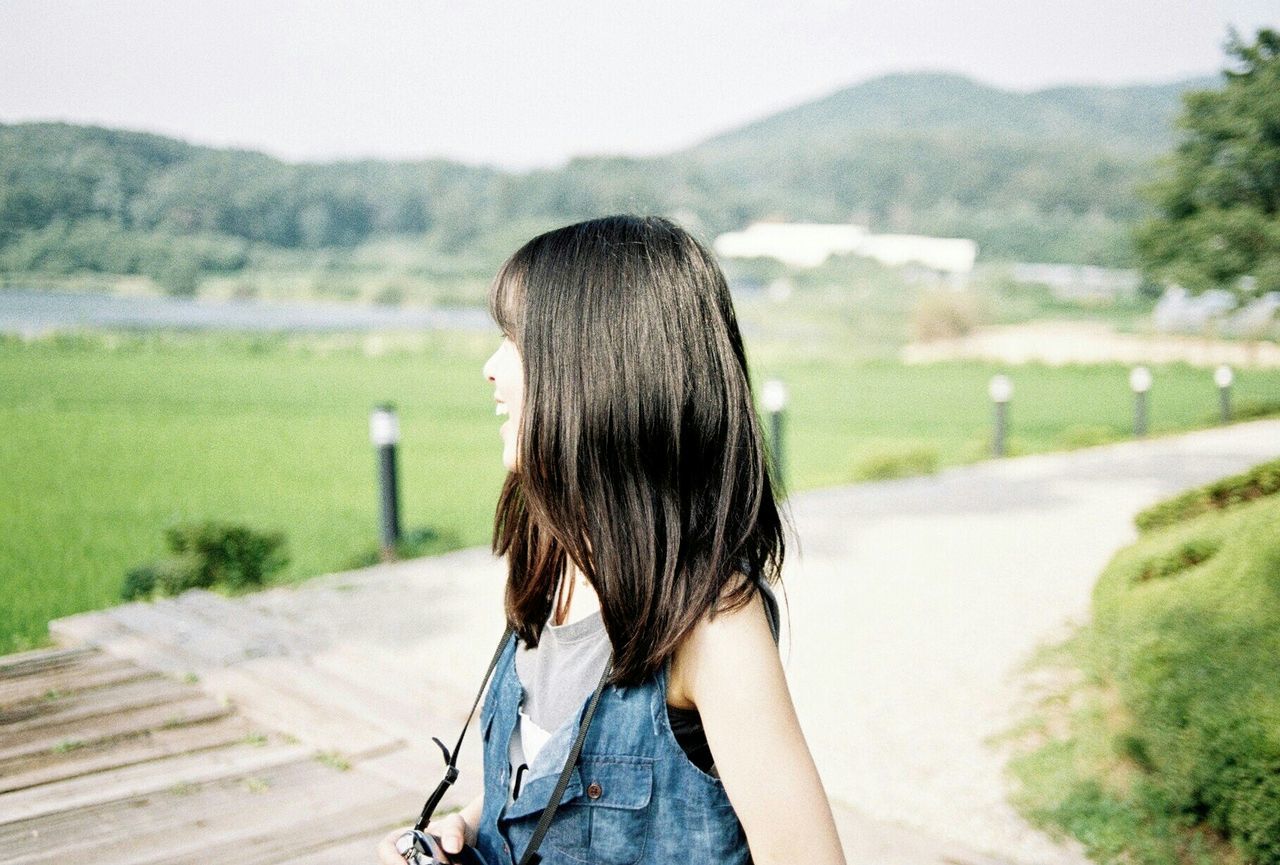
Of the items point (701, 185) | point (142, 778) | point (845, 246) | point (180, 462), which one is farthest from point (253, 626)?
point (845, 246)

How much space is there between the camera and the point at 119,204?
6.42 meters

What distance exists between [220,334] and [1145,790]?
6724 millimetres

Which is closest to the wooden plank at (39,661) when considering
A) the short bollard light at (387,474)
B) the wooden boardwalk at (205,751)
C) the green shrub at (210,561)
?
the wooden boardwalk at (205,751)

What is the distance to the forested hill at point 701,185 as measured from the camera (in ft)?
20.3

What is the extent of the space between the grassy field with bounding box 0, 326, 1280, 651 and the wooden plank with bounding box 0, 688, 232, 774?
167 cm

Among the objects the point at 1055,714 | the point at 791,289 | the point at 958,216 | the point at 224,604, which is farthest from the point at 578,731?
the point at 958,216

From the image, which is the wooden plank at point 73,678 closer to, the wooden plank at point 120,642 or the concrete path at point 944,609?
the wooden plank at point 120,642

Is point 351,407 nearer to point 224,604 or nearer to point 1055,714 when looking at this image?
point 224,604

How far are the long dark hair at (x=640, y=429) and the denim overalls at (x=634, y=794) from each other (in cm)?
4

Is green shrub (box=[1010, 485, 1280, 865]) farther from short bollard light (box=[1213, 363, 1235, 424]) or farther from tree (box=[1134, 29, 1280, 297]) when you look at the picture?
short bollard light (box=[1213, 363, 1235, 424])

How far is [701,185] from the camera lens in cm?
1667

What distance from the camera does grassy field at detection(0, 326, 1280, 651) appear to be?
5.27 m

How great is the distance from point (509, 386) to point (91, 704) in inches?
102

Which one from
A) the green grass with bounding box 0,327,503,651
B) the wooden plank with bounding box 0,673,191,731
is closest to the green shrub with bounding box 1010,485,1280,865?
the wooden plank with bounding box 0,673,191,731
